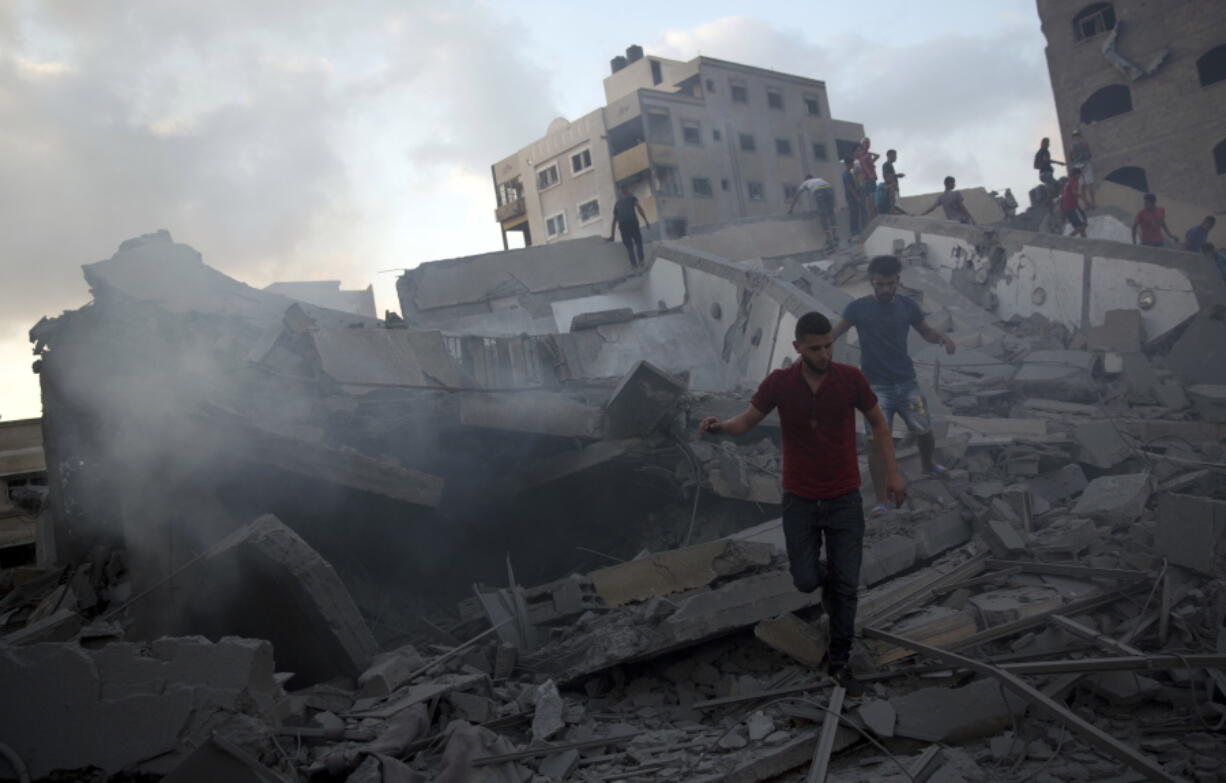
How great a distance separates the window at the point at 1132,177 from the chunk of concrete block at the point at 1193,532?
26.6m

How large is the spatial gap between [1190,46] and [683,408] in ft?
87.0

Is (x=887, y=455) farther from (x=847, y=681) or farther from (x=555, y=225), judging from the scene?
(x=555, y=225)

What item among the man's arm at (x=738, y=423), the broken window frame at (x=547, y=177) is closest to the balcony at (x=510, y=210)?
the broken window frame at (x=547, y=177)

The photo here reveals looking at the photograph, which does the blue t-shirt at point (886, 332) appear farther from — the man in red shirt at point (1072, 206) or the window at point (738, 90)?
the window at point (738, 90)

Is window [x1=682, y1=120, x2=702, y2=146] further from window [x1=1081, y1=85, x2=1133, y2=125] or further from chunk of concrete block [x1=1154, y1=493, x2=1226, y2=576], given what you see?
chunk of concrete block [x1=1154, y1=493, x2=1226, y2=576]

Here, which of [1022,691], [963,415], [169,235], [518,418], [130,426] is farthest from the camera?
[169,235]

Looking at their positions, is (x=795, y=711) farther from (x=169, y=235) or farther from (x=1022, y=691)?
(x=169, y=235)

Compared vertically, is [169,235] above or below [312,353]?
above

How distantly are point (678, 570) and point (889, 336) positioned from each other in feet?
7.54

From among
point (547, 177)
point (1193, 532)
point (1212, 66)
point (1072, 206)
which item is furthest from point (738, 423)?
point (547, 177)

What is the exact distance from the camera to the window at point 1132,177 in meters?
26.9

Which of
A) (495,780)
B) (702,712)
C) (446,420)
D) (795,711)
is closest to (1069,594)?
(795,711)

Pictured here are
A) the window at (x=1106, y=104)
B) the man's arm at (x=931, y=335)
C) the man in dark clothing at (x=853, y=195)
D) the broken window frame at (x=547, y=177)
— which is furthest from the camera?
the broken window frame at (x=547, y=177)

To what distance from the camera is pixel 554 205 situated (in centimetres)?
3928
